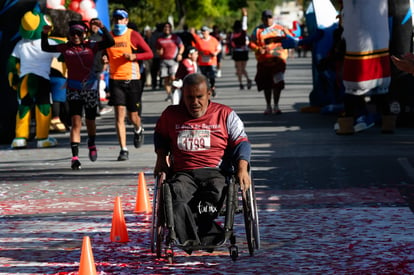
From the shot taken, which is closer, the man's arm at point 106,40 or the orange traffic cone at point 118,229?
the orange traffic cone at point 118,229

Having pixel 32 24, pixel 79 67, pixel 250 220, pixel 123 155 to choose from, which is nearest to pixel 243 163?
pixel 250 220

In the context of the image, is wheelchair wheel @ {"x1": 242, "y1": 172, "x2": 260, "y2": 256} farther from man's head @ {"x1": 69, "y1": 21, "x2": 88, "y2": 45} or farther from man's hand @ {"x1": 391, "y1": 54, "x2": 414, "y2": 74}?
man's head @ {"x1": 69, "y1": 21, "x2": 88, "y2": 45}

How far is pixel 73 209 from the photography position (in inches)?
405

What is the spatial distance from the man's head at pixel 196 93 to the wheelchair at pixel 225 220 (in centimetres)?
58

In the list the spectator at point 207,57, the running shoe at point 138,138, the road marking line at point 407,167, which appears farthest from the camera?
the spectator at point 207,57

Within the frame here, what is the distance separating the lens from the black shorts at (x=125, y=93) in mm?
14328

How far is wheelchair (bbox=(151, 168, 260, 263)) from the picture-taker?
→ 281 inches

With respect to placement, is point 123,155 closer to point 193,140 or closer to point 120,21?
point 120,21

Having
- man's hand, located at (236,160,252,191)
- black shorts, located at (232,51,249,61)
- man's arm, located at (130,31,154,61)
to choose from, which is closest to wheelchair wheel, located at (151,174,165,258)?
man's hand, located at (236,160,252,191)

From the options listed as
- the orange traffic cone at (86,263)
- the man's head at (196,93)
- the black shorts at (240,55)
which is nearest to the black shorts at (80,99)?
the man's head at (196,93)

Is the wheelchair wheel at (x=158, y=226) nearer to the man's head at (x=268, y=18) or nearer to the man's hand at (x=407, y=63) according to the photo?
the man's hand at (x=407, y=63)

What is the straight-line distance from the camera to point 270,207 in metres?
9.99

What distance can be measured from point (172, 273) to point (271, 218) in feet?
8.10

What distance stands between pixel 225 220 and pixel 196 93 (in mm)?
1119
